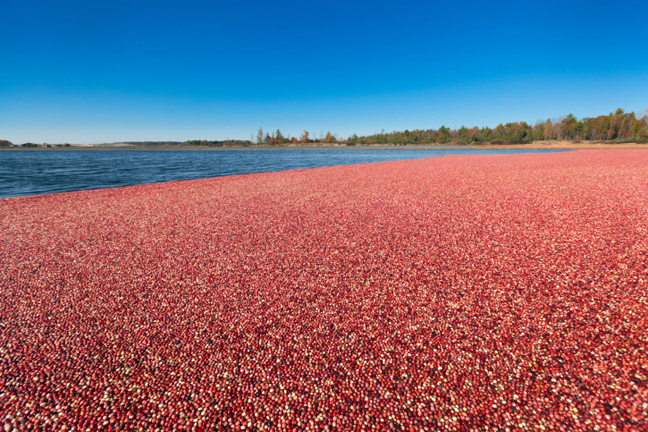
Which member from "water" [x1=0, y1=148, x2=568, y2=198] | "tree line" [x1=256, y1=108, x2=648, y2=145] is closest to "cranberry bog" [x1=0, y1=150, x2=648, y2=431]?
"water" [x1=0, y1=148, x2=568, y2=198]

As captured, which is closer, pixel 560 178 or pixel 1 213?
pixel 1 213

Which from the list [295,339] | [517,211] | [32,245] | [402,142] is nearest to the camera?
[295,339]

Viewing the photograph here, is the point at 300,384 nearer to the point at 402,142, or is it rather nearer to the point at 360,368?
the point at 360,368

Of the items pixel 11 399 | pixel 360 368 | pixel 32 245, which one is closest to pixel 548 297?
pixel 360 368

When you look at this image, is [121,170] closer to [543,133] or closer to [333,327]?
[333,327]

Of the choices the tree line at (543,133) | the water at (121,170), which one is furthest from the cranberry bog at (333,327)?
the tree line at (543,133)

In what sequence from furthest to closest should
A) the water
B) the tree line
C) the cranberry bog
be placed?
the tree line → the water → the cranberry bog

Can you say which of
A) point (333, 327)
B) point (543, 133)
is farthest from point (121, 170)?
point (543, 133)

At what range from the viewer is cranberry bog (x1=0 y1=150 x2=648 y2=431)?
7.12ft

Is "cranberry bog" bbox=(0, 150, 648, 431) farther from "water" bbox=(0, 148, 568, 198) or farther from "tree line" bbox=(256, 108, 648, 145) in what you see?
"tree line" bbox=(256, 108, 648, 145)

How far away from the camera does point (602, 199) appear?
26.8ft

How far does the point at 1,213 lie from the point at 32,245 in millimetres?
5064

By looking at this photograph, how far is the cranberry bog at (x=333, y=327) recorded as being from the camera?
7.12 feet

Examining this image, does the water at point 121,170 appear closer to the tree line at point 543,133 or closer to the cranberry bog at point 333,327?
the cranberry bog at point 333,327
